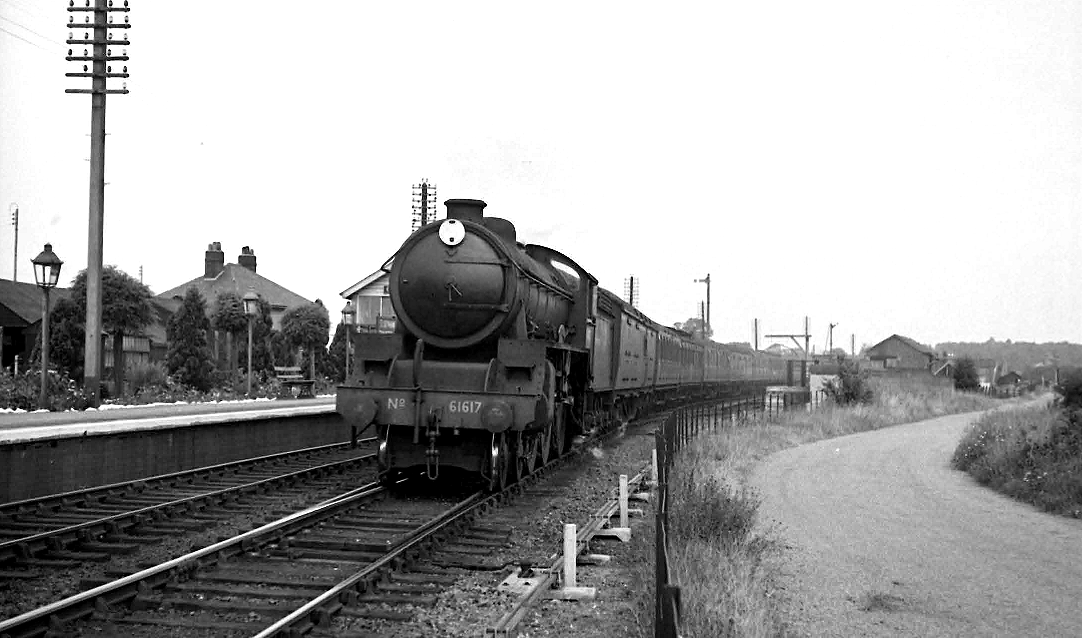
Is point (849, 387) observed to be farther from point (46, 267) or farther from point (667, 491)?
point (667, 491)

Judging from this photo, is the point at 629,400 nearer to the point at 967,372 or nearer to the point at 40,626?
the point at 40,626

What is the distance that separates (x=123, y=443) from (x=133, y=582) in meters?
6.19

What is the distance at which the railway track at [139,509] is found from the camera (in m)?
7.85

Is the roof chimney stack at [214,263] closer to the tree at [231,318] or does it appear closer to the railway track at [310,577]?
the tree at [231,318]

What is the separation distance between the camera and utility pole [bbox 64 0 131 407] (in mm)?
21219

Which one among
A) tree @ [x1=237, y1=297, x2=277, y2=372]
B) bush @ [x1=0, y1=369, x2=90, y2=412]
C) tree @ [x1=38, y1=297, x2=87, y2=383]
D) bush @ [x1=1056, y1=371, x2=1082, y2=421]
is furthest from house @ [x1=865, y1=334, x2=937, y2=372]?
bush @ [x1=0, y1=369, x2=90, y2=412]

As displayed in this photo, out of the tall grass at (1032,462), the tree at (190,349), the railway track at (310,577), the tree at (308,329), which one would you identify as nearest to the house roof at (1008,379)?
the tree at (308,329)

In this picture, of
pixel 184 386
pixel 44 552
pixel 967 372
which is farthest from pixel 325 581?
pixel 967 372

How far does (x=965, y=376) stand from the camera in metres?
59.4

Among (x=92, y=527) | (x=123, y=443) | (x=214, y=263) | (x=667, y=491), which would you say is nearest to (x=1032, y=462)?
(x=667, y=491)

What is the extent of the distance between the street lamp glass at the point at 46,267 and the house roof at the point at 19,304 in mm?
20191

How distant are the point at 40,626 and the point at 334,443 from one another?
1293 cm

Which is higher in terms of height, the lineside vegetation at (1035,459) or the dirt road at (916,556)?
the lineside vegetation at (1035,459)

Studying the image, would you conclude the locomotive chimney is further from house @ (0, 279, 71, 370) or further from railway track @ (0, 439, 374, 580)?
house @ (0, 279, 71, 370)
